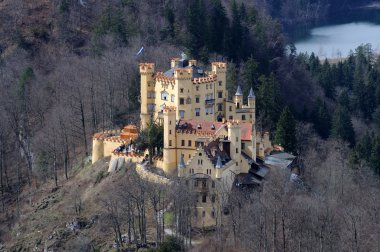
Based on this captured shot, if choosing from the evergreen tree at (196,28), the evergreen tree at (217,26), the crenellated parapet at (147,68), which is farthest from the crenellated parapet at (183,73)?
the evergreen tree at (217,26)

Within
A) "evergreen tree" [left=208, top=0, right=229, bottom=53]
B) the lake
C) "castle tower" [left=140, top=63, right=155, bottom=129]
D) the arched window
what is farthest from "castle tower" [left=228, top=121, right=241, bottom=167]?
the lake

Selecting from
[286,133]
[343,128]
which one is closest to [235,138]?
[286,133]

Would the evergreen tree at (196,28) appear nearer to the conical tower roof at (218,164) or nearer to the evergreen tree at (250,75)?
the evergreen tree at (250,75)

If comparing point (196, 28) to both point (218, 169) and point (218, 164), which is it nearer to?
point (218, 164)

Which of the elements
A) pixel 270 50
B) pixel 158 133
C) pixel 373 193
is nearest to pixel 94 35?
pixel 270 50

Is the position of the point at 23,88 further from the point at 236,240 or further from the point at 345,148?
the point at 236,240

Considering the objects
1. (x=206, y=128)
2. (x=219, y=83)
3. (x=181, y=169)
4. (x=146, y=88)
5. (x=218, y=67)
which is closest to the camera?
(x=181, y=169)
